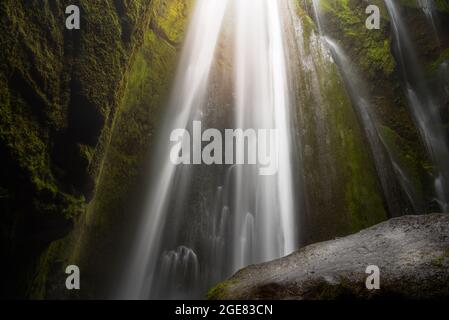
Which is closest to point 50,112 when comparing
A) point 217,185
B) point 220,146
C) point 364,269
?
point 364,269

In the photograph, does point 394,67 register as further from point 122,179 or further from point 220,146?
point 122,179

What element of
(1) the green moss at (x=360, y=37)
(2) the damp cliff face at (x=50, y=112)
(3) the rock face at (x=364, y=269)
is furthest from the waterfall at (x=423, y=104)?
(2) the damp cliff face at (x=50, y=112)

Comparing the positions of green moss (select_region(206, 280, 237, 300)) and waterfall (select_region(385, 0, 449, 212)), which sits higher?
waterfall (select_region(385, 0, 449, 212))

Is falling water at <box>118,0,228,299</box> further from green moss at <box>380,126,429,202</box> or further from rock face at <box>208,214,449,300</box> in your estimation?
green moss at <box>380,126,429,202</box>

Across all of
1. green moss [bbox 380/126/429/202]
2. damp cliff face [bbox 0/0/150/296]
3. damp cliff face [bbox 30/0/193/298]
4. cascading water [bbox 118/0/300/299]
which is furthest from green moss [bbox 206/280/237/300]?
green moss [bbox 380/126/429/202]

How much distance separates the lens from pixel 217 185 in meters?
9.83

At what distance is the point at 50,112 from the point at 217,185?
5.45m

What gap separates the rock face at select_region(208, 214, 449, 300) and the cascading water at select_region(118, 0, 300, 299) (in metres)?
3.59

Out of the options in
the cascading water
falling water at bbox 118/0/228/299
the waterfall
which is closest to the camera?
falling water at bbox 118/0/228/299

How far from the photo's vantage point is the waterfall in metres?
11.3

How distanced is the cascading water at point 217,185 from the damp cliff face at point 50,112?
9.53ft

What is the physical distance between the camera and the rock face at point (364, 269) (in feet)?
11.8

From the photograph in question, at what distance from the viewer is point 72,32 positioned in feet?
18.6
